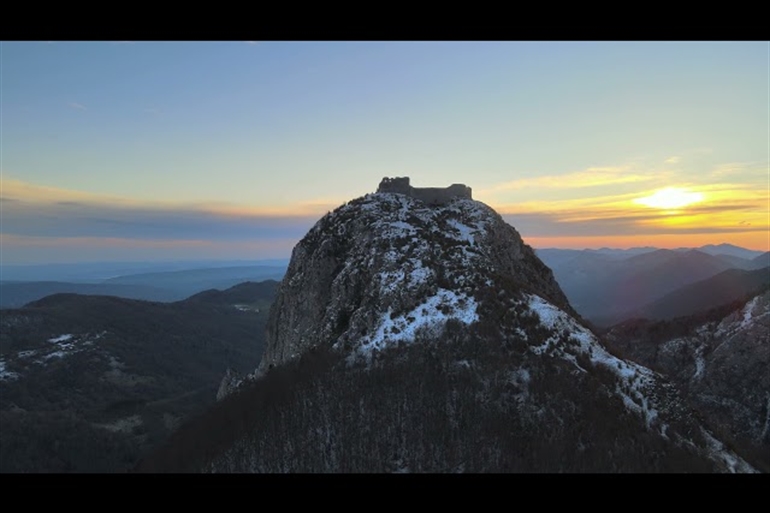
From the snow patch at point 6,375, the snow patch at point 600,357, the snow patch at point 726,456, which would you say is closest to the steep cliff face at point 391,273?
the snow patch at point 600,357

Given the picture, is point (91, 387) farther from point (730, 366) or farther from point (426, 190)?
point (730, 366)

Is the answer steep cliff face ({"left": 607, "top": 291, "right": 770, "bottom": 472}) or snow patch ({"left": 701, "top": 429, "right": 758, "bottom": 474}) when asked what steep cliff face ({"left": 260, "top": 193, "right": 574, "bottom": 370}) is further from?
steep cliff face ({"left": 607, "top": 291, "right": 770, "bottom": 472})

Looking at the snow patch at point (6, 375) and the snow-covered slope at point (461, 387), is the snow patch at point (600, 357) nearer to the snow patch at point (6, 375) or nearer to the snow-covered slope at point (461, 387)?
the snow-covered slope at point (461, 387)

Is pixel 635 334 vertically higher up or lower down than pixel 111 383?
higher up

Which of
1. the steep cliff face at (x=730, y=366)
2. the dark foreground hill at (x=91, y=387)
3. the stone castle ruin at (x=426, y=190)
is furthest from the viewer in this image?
the dark foreground hill at (x=91, y=387)
